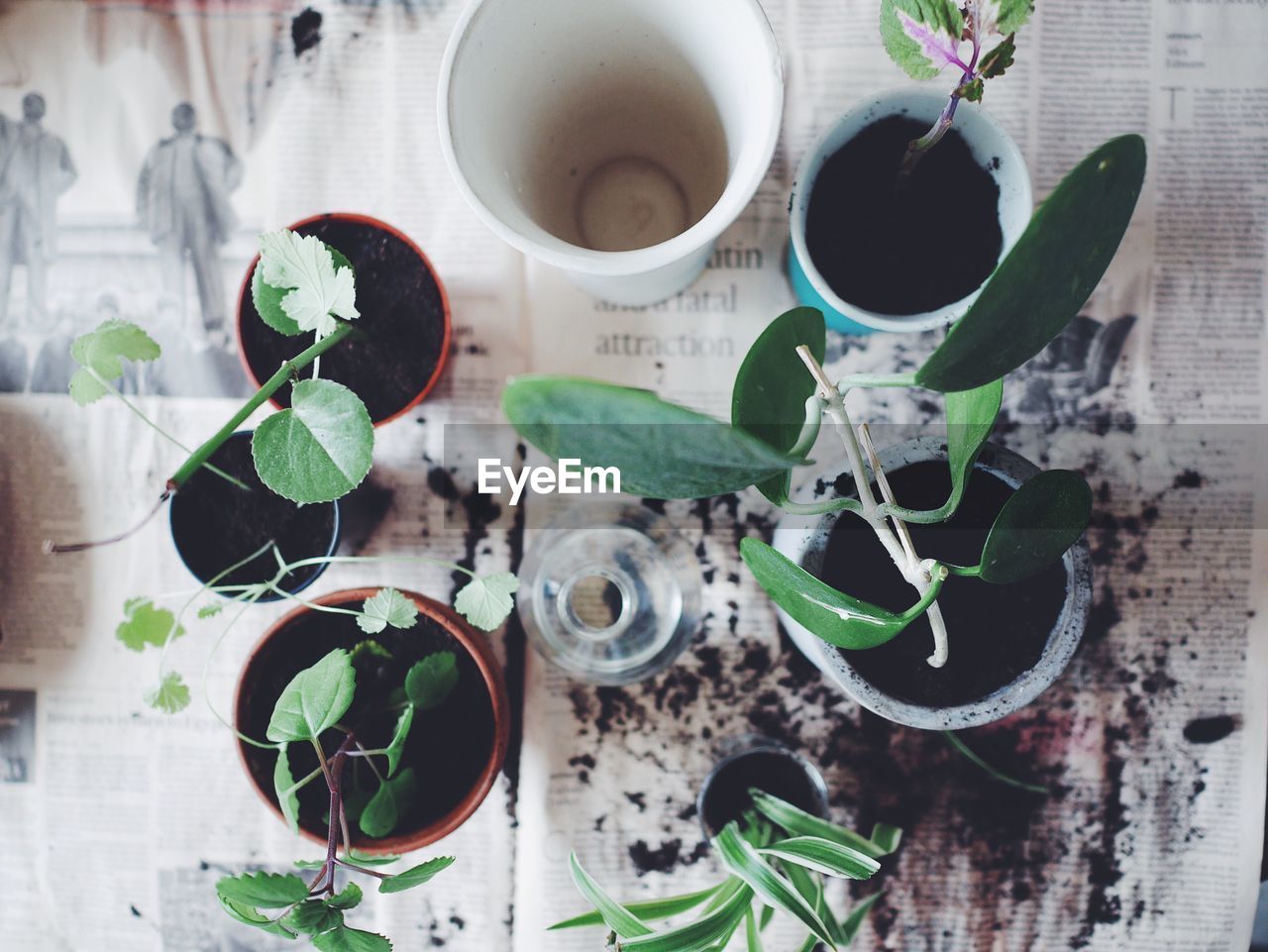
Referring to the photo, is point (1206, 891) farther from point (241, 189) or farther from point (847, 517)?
point (241, 189)

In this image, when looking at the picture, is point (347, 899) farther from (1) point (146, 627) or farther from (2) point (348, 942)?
(1) point (146, 627)

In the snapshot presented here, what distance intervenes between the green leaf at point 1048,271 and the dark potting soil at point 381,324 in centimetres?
38

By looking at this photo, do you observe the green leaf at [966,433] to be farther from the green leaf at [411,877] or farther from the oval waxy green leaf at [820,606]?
the green leaf at [411,877]

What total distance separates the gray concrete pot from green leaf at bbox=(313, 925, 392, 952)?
0.97ft

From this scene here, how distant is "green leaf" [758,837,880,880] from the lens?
520mm

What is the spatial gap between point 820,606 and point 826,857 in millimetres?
182

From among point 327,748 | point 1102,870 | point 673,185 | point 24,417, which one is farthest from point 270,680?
point 1102,870

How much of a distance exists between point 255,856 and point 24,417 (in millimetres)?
394

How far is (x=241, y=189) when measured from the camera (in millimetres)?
709

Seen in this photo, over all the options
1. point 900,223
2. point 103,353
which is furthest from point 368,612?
point 900,223

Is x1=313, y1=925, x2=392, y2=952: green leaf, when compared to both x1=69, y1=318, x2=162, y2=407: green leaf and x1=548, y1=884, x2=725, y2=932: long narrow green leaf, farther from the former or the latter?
x1=69, y1=318, x2=162, y2=407: green leaf

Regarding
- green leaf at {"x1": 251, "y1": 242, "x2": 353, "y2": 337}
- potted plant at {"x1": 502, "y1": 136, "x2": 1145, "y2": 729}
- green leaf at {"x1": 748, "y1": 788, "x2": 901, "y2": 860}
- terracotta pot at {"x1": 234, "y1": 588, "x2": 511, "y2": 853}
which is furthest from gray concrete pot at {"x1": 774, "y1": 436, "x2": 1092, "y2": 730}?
green leaf at {"x1": 251, "y1": 242, "x2": 353, "y2": 337}

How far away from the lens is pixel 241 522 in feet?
2.11

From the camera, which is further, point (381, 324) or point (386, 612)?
point (381, 324)
